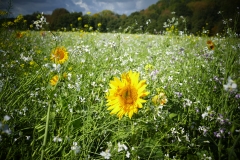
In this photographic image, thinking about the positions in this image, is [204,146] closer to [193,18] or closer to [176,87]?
[176,87]

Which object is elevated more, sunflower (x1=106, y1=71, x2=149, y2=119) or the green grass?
sunflower (x1=106, y1=71, x2=149, y2=119)

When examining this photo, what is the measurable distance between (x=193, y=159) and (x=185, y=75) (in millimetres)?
1824

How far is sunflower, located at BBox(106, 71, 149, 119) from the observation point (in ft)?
4.54

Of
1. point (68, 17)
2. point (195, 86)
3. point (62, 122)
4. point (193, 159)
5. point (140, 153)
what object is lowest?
point (193, 159)

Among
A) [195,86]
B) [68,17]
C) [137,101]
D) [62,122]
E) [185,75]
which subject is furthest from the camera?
[68,17]

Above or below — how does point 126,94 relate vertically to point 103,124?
above

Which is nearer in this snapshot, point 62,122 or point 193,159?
point 193,159

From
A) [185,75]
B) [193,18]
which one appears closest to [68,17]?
[193,18]

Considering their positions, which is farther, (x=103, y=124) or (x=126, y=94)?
(x=103, y=124)

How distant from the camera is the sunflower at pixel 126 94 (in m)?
1.38

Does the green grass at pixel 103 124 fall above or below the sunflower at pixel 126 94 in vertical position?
below

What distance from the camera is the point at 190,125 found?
1.95m

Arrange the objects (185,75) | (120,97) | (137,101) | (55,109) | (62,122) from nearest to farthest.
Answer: (137,101) → (120,97) → (62,122) → (55,109) → (185,75)

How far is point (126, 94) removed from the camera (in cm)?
144
